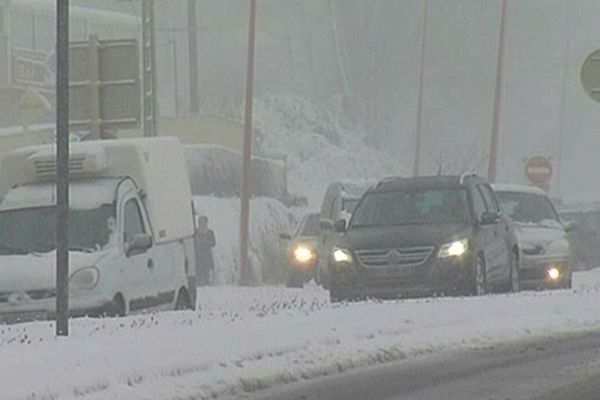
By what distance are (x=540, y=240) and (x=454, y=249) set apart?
17.3 feet

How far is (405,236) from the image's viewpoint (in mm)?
20938

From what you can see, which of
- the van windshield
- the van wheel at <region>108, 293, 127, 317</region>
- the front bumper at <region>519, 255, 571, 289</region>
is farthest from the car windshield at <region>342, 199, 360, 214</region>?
the van wheel at <region>108, 293, 127, 317</region>

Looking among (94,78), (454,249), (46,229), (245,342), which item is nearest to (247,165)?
(454,249)

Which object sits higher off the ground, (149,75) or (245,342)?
(149,75)

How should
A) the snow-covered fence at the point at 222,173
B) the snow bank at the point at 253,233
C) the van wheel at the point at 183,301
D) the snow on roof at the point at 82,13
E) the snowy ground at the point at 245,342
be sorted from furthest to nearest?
A: the snow on roof at the point at 82,13 < the snow-covered fence at the point at 222,173 < the snow bank at the point at 253,233 < the van wheel at the point at 183,301 < the snowy ground at the point at 245,342

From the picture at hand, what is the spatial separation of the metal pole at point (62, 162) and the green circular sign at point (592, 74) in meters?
12.4

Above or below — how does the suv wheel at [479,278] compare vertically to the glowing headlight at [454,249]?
below

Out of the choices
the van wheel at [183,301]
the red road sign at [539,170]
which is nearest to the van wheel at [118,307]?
the van wheel at [183,301]

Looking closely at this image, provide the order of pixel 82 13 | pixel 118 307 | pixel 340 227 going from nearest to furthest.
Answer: pixel 118 307, pixel 340 227, pixel 82 13

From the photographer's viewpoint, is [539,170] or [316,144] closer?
[539,170]

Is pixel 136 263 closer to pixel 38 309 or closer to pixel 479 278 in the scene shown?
pixel 38 309

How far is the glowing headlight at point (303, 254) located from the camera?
103ft

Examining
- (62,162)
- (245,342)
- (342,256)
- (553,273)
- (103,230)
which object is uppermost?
(62,162)

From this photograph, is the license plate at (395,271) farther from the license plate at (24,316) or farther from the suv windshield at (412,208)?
the license plate at (24,316)
